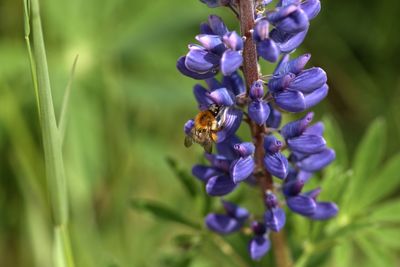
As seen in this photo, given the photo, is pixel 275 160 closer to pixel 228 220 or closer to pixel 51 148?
pixel 228 220

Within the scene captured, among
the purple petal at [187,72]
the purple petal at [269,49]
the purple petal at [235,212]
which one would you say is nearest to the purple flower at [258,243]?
the purple petal at [235,212]

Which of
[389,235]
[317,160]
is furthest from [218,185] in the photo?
[389,235]

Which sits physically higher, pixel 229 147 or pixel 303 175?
pixel 229 147

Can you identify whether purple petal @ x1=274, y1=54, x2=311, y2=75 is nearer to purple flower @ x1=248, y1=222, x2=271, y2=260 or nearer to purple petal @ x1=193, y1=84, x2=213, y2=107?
purple petal @ x1=193, y1=84, x2=213, y2=107

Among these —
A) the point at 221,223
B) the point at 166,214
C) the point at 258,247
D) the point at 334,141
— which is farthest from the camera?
the point at 334,141

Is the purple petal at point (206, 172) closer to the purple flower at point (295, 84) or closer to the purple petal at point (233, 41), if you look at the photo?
the purple flower at point (295, 84)

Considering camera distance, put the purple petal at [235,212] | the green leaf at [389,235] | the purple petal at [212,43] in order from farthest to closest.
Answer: the green leaf at [389,235], the purple petal at [235,212], the purple petal at [212,43]

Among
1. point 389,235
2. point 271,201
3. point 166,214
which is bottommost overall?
point 389,235
